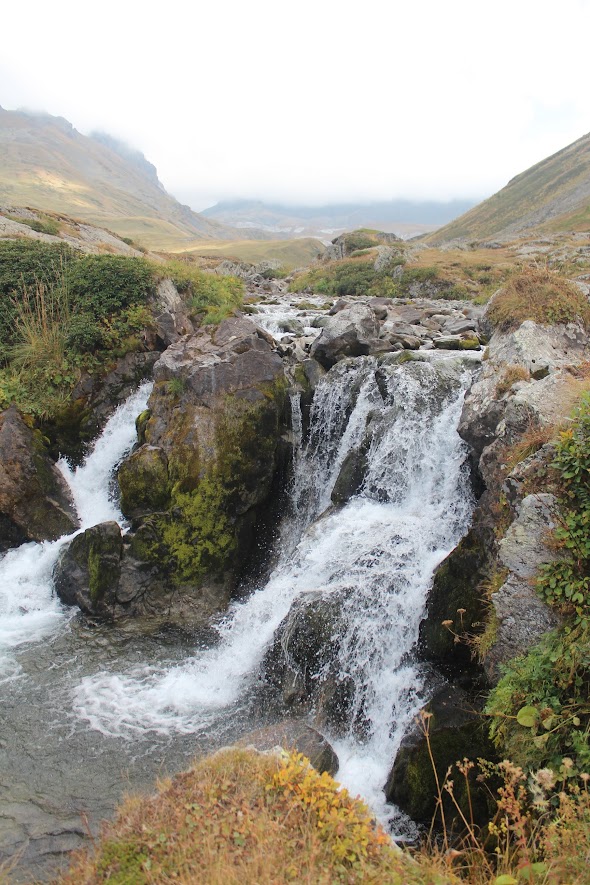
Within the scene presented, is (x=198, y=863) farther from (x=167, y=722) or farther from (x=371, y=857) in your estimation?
(x=167, y=722)

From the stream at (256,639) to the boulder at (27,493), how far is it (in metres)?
0.47

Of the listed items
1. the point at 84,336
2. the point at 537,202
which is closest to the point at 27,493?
the point at 84,336

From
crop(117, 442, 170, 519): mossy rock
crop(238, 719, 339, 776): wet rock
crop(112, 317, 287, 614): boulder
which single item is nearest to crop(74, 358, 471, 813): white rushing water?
crop(238, 719, 339, 776): wet rock

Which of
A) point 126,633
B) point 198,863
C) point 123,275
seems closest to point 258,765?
point 198,863

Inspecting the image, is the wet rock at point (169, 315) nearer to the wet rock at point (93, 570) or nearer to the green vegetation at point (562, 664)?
the wet rock at point (93, 570)

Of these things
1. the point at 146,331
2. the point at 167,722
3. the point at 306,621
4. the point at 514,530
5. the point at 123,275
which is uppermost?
the point at 123,275

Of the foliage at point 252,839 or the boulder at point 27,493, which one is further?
the boulder at point 27,493

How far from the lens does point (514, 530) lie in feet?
25.6

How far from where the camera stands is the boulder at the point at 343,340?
1798cm

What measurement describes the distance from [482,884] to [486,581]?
17.2ft

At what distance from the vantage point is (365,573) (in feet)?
35.9

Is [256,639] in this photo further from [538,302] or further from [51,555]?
[538,302]

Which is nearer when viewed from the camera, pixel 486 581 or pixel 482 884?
pixel 482 884

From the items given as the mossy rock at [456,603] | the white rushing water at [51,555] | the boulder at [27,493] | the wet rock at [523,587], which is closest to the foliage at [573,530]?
the wet rock at [523,587]
